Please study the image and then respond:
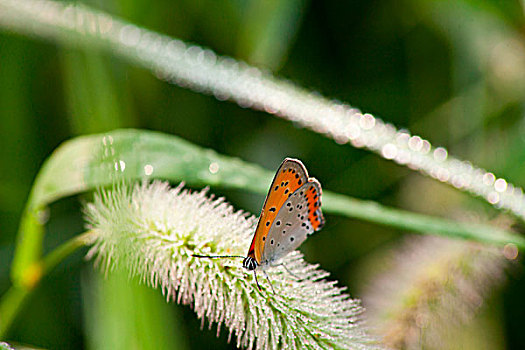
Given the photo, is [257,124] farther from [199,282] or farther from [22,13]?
[199,282]

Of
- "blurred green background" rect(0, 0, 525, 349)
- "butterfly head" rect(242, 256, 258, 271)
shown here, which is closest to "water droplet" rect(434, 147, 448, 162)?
"blurred green background" rect(0, 0, 525, 349)

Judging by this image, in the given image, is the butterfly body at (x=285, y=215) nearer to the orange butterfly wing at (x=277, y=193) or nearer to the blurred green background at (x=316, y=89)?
the orange butterfly wing at (x=277, y=193)

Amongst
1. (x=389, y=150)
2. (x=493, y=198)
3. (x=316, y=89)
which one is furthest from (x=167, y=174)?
(x=316, y=89)

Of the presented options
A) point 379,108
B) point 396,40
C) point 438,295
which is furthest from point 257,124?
point 438,295

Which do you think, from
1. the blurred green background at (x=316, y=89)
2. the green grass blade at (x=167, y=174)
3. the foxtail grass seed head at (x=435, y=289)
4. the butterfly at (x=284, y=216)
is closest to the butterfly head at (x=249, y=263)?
the butterfly at (x=284, y=216)

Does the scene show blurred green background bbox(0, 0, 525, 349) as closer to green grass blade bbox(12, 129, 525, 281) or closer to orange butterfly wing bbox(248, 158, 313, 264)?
green grass blade bbox(12, 129, 525, 281)

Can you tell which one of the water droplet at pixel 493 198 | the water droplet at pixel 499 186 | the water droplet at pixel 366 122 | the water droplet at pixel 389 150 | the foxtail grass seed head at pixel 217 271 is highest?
the water droplet at pixel 366 122

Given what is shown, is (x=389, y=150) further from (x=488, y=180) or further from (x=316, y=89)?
(x=316, y=89)
